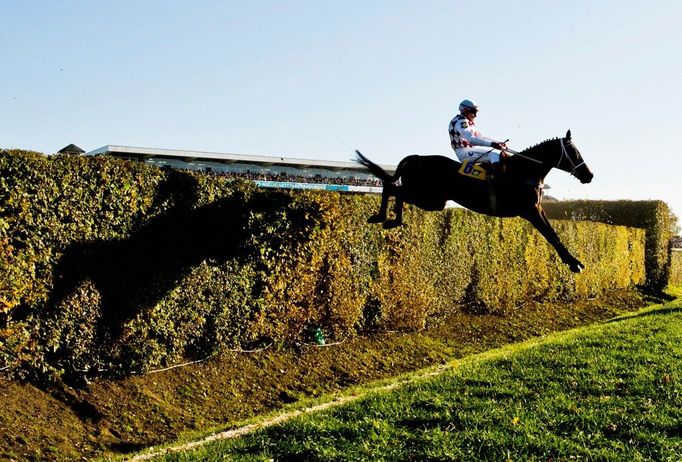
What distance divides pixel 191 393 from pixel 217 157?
48214 mm

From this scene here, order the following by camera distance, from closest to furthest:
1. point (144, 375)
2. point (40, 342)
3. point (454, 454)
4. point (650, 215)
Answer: point (454, 454)
point (40, 342)
point (144, 375)
point (650, 215)

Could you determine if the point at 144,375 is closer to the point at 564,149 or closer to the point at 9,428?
the point at 9,428

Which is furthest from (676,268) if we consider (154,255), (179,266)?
(154,255)

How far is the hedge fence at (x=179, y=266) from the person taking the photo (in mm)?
9719

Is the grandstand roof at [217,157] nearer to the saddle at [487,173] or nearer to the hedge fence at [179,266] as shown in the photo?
the hedge fence at [179,266]

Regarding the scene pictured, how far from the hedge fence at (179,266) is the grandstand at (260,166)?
34.5 metres

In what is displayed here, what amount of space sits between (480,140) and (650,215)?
110ft

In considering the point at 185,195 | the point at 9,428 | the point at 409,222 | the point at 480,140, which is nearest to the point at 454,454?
the point at 480,140

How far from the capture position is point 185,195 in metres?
12.0

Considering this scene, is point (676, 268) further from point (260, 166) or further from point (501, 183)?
point (501, 183)

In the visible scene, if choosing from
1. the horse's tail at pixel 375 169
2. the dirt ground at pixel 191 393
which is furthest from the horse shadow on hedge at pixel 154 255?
the horse's tail at pixel 375 169

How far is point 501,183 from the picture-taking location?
9164mm

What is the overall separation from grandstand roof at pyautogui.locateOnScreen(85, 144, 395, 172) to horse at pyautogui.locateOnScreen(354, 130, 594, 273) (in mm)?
44071

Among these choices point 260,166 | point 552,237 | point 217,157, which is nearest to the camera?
point 552,237
